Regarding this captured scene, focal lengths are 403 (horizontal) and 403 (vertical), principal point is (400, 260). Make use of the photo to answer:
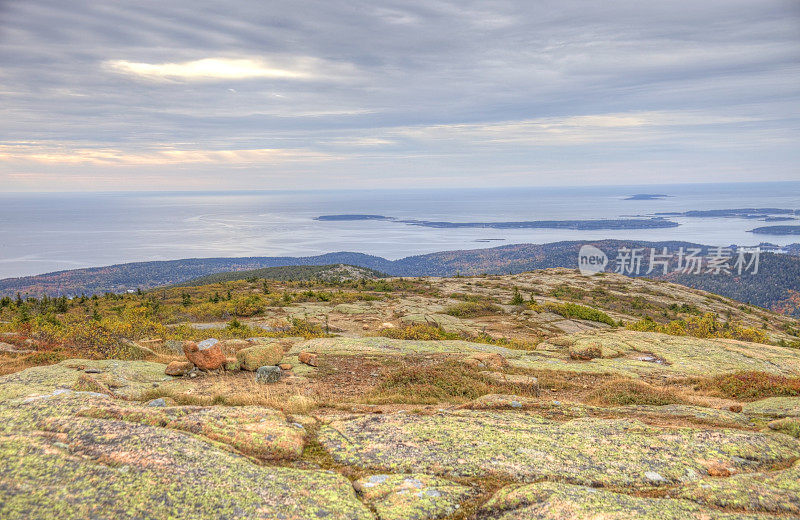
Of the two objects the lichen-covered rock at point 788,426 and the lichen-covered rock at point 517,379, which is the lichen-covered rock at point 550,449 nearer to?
the lichen-covered rock at point 788,426

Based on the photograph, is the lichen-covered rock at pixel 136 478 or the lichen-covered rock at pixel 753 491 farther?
the lichen-covered rock at pixel 753 491

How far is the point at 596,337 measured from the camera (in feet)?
72.3

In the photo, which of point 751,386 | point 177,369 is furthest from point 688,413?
point 177,369

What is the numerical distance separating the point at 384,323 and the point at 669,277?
203m

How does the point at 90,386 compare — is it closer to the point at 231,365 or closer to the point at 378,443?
the point at 231,365

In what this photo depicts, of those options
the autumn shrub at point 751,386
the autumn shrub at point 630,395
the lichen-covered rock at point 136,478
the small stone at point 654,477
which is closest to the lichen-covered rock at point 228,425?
the lichen-covered rock at point 136,478

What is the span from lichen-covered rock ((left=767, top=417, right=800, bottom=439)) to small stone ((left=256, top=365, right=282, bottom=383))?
12358mm

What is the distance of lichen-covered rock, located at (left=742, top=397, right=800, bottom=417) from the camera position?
9.93 metres

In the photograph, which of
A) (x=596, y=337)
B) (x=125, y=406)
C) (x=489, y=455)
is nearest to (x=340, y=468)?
(x=489, y=455)

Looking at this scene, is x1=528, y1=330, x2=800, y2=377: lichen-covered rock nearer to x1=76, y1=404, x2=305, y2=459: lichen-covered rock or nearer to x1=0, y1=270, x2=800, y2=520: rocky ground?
x1=0, y1=270, x2=800, y2=520: rocky ground

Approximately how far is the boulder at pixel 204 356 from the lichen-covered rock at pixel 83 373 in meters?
0.93

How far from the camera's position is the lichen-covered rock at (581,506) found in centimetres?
473

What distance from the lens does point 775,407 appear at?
10477 millimetres

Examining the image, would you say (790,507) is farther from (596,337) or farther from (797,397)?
(596,337)
